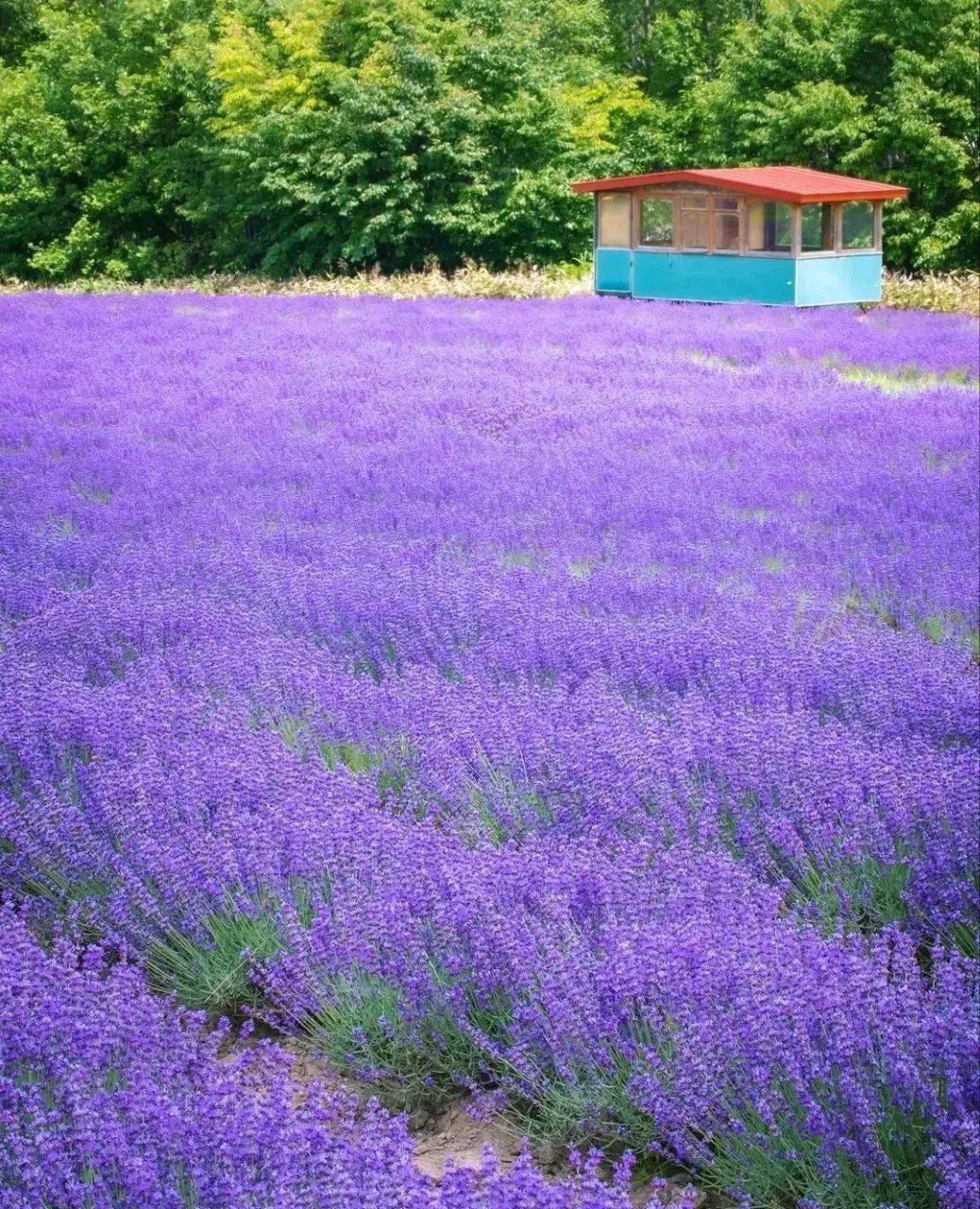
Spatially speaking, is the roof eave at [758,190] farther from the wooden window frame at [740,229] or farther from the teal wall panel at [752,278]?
the teal wall panel at [752,278]

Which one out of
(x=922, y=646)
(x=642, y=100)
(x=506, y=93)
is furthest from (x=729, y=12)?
(x=922, y=646)

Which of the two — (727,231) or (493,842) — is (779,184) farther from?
(493,842)

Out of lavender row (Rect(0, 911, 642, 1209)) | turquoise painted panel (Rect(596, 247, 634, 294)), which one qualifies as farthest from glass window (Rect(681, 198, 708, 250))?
lavender row (Rect(0, 911, 642, 1209))

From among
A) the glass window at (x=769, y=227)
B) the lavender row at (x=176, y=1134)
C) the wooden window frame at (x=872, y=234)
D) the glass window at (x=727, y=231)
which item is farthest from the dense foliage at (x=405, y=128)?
the lavender row at (x=176, y=1134)

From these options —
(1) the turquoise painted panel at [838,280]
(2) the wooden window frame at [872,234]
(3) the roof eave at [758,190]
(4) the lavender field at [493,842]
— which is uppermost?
(3) the roof eave at [758,190]

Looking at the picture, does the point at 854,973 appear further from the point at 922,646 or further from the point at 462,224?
the point at 462,224

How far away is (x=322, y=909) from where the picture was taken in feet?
10.9

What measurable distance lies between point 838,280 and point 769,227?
136 centimetres

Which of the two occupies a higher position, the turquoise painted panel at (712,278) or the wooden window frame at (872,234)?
the wooden window frame at (872,234)

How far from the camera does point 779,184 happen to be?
2353 cm

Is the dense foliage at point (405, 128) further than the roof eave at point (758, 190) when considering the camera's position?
Yes

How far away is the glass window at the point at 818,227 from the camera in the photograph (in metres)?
23.5

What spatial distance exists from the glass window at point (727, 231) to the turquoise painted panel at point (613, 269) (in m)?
1.88

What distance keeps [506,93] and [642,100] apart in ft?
23.7
